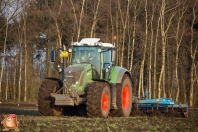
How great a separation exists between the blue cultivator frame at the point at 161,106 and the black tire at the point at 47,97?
14.1 ft

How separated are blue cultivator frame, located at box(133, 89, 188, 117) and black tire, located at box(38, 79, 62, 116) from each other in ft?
14.1

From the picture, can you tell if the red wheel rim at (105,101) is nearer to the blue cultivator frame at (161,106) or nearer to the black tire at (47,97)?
the black tire at (47,97)

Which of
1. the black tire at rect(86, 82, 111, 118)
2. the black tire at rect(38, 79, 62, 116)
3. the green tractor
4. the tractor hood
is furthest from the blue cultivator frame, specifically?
the black tire at rect(38, 79, 62, 116)

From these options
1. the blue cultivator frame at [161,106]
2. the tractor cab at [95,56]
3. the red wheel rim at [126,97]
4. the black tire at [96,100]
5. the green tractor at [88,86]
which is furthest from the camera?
the blue cultivator frame at [161,106]

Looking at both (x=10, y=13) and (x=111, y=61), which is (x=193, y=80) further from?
(x=111, y=61)

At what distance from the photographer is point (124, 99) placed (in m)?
20.6

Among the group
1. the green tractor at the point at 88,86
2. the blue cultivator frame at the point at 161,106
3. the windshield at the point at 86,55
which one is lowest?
the blue cultivator frame at the point at 161,106

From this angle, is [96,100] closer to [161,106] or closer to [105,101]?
[105,101]

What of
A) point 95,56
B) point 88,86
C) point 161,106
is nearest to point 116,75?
point 95,56

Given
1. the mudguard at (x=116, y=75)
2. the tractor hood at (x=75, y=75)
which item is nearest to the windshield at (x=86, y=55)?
the mudguard at (x=116, y=75)

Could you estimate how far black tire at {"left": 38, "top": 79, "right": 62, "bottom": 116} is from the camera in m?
18.3

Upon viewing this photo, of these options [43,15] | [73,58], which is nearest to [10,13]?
[43,15]

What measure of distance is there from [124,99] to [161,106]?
1.96m

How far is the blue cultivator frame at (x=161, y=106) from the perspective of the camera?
69.2 feet
